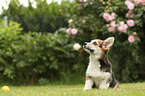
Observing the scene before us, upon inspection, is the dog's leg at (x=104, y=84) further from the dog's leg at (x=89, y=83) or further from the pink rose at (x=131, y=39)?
the pink rose at (x=131, y=39)

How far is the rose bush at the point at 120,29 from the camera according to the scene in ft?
24.3

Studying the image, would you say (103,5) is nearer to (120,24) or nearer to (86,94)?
(120,24)

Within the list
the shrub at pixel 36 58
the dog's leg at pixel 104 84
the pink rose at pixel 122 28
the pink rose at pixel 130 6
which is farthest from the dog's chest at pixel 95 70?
the pink rose at pixel 130 6

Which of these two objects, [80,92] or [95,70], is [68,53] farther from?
[80,92]

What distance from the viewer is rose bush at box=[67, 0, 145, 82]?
291 inches

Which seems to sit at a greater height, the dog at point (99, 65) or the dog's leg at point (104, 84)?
the dog at point (99, 65)

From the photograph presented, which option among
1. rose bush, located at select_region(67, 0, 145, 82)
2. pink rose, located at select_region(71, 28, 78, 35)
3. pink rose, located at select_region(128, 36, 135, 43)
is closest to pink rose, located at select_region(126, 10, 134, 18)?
rose bush, located at select_region(67, 0, 145, 82)

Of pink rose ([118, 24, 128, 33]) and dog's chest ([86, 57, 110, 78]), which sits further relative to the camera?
pink rose ([118, 24, 128, 33])

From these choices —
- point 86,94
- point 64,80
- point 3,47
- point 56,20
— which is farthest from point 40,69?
point 86,94

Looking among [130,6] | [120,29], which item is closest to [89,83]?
[120,29]

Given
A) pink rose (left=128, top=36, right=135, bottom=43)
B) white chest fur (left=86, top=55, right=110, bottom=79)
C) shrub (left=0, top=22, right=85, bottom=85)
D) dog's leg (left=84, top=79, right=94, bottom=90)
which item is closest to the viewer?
white chest fur (left=86, top=55, right=110, bottom=79)

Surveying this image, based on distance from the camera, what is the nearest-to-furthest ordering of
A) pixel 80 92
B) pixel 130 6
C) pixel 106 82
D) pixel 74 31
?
pixel 80 92
pixel 106 82
pixel 130 6
pixel 74 31

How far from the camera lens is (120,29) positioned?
7203 mm

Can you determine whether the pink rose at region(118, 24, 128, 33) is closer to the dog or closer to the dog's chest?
the dog
